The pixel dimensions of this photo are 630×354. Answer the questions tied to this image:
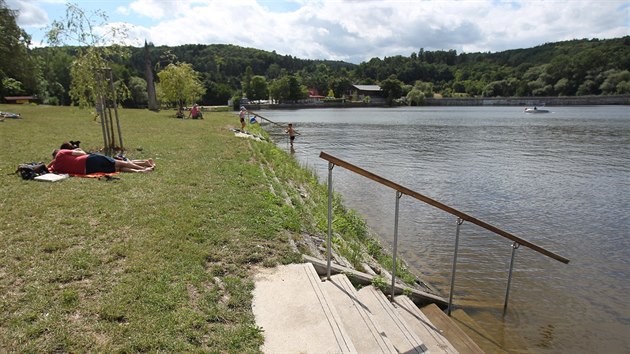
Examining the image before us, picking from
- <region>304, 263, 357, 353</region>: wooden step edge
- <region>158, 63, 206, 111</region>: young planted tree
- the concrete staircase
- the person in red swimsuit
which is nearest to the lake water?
the concrete staircase

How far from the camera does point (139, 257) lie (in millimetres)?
5152

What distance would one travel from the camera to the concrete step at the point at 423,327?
15.3 feet

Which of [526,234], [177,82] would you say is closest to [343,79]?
[177,82]

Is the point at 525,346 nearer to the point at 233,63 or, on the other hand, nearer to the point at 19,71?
the point at 19,71

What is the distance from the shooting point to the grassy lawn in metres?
3.65

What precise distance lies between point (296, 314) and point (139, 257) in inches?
95.4

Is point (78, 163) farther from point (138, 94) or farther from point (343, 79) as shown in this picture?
point (343, 79)

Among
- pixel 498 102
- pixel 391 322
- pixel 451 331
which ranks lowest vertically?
pixel 498 102

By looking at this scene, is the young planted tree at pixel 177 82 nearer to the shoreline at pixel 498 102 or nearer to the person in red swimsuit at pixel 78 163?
the person in red swimsuit at pixel 78 163

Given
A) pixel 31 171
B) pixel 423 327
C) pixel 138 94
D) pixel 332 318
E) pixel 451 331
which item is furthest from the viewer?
pixel 138 94

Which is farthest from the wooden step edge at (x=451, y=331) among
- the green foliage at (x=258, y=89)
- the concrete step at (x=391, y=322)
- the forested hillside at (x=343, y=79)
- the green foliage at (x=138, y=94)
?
the green foliage at (x=258, y=89)

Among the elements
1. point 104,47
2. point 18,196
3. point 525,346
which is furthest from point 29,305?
point 104,47

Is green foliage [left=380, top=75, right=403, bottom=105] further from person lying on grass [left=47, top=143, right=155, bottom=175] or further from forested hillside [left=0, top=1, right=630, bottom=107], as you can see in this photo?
person lying on grass [left=47, top=143, right=155, bottom=175]

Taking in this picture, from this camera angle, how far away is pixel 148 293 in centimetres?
429
